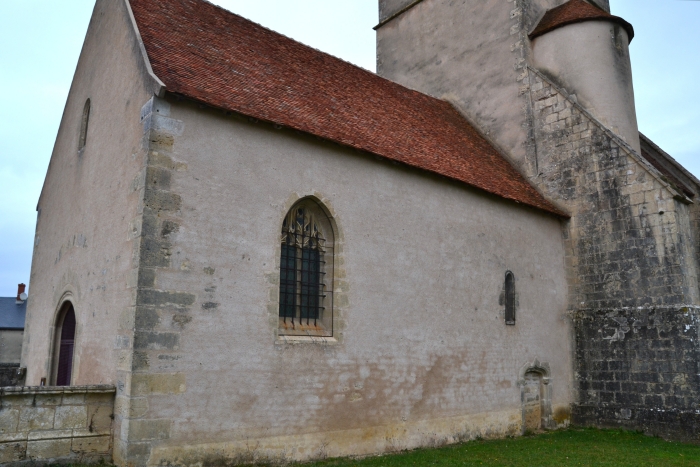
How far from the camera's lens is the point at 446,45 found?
1731 centimetres

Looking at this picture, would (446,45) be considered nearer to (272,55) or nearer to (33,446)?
(272,55)

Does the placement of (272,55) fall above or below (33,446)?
above

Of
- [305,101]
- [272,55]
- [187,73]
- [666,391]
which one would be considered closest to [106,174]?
[187,73]

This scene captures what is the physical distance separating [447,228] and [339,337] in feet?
11.3

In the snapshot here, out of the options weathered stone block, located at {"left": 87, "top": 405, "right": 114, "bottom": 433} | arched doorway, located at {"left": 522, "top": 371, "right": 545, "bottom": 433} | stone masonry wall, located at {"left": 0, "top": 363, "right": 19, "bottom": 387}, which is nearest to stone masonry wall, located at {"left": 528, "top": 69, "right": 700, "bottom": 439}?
arched doorway, located at {"left": 522, "top": 371, "right": 545, "bottom": 433}

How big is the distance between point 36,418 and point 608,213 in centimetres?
1168

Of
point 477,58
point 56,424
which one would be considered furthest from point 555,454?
point 477,58

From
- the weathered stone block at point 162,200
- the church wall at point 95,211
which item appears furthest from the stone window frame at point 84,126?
the weathered stone block at point 162,200

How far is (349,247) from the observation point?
955 centimetres

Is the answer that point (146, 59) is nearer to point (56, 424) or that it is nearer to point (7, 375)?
point (56, 424)

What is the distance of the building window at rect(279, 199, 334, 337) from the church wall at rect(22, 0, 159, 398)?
2.43 meters

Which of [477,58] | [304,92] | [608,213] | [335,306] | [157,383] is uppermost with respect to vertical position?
[477,58]

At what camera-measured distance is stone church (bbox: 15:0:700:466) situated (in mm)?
7750

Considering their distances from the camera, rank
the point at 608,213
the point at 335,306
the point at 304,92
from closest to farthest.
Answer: the point at 335,306 → the point at 304,92 → the point at 608,213
